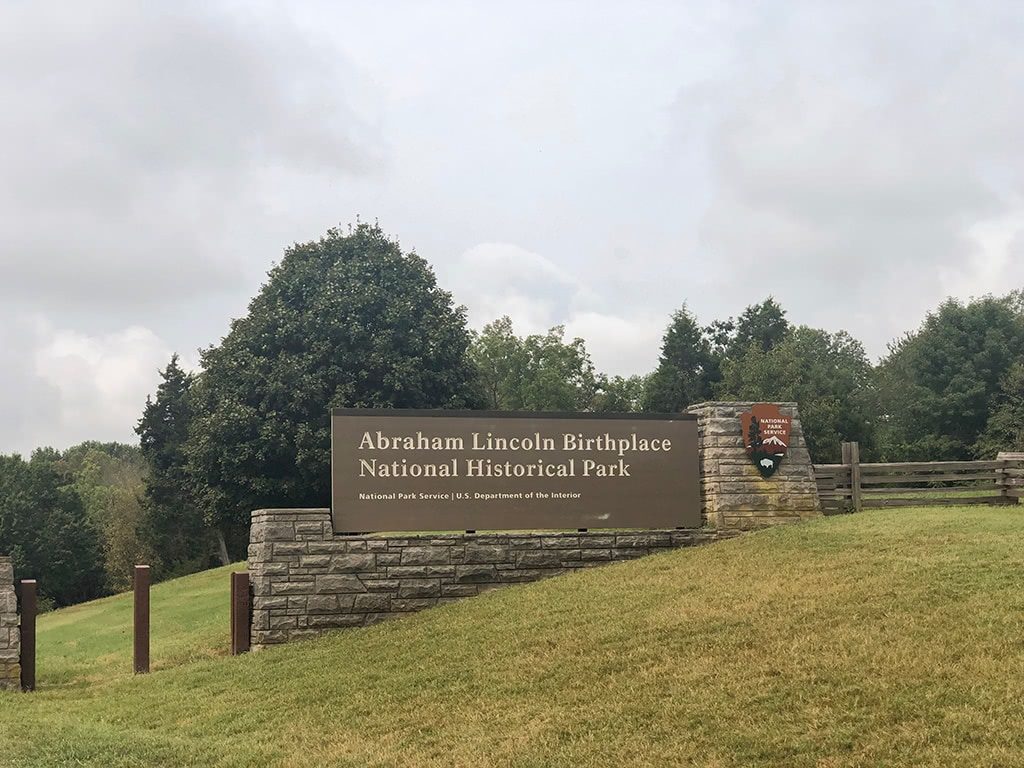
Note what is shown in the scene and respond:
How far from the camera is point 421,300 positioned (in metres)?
28.5

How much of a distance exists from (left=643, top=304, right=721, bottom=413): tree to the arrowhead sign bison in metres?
39.2

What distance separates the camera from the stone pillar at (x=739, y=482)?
14203 millimetres

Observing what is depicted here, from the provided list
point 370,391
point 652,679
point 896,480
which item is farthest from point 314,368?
point 652,679

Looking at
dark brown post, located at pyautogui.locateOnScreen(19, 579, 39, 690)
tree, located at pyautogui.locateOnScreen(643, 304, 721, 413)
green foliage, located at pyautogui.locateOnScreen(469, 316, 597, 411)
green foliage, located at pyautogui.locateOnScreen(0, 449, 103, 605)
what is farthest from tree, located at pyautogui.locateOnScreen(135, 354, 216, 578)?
dark brown post, located at pyautogui.locateOnScreen(19, 579, 39, 690)

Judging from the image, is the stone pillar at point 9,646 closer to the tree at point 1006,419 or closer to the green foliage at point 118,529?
the tree at point 1006,419

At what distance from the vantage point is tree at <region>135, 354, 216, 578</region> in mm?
48125

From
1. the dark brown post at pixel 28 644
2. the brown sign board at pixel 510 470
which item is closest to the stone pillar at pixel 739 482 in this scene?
the brown sign board at pixel 510 470

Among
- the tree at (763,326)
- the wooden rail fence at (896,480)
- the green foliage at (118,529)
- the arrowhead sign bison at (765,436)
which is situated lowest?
the green foliage at (118,529)

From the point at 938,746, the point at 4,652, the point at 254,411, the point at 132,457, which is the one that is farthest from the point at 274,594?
the point at 132,457

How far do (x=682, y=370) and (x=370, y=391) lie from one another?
3185 cm

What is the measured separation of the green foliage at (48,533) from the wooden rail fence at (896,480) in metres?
42.2

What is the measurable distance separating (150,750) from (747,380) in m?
39.7

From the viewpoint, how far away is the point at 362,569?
1296cm

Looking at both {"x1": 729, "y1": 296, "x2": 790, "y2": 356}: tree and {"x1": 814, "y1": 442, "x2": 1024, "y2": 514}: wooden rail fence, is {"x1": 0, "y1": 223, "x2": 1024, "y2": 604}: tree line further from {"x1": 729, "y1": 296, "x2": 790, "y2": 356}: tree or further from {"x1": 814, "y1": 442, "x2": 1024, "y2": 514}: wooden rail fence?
{"x1": 814, "y1": 442, "x2": 1024, "y2": 514}: wooden rail fence
